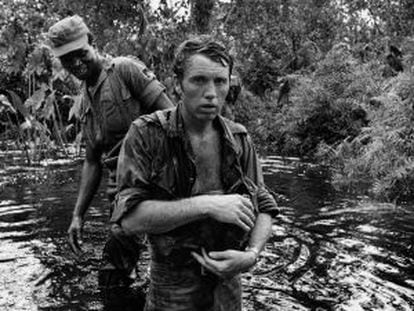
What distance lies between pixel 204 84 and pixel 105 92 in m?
1.82

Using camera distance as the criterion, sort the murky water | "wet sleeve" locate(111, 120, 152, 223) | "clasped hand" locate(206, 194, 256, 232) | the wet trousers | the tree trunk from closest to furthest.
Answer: "clasped hand" locate(206, 194, 256, 232), "wet sleeve" locate(111, 120, 152, 223), the wet trousers, the murky water, the tree trunk

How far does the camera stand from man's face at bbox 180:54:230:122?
2125mm

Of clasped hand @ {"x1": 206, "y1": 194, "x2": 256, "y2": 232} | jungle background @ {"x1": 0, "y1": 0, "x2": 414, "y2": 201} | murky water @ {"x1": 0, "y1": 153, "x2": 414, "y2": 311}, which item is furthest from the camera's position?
jungle background @ {"x1": 0, "y1": 0, "x2": 414, "y2": 201}

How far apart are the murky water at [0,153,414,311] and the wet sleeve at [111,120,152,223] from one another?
2086mm

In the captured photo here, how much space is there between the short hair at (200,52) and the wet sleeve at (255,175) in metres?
0.36

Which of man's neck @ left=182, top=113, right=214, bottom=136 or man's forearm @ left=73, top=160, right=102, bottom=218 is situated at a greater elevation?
man's neck @ left=182, top=113, right=214, bottom=136

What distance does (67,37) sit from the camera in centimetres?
364

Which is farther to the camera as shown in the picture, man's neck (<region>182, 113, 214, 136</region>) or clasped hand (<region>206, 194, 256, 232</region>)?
man's neck (<region>182, 113, 214, 136</region>)

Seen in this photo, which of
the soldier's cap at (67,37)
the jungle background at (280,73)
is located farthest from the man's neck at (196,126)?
the jungle background at (280,73)

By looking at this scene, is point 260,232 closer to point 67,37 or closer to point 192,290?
point 192,290

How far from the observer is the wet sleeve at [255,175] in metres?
2.34

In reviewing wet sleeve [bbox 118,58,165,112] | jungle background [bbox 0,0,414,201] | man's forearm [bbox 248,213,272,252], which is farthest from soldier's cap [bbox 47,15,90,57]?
jungle background [bbox 0,0,414,201]

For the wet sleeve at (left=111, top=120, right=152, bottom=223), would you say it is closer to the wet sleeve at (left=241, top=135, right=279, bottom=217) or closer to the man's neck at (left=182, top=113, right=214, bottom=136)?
the man's neck at (left=182, top=113, right=214, bottom=136)

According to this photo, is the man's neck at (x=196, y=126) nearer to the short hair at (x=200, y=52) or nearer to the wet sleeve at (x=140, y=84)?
the short hair at (x=200, y=52)
